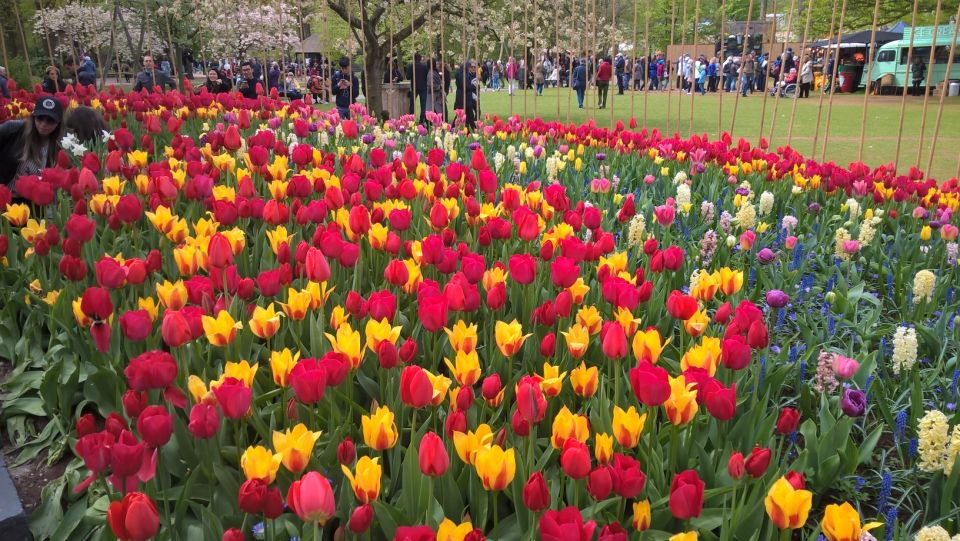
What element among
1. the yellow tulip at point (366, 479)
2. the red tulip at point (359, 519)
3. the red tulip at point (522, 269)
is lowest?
the red tulip at point (359, 519)

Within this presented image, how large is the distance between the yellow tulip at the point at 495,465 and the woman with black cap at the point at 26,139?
477cm

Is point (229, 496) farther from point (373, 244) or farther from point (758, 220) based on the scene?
point (758, 220)

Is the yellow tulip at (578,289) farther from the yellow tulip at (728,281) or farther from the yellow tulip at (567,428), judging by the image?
the yellow tulip at (567,428)

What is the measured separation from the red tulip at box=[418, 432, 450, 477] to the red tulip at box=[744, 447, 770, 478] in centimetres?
59

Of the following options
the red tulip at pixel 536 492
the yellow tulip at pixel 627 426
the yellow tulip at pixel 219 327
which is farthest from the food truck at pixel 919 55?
the red tulip at pixel 536 492

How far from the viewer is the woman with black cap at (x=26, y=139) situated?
16.9 feet

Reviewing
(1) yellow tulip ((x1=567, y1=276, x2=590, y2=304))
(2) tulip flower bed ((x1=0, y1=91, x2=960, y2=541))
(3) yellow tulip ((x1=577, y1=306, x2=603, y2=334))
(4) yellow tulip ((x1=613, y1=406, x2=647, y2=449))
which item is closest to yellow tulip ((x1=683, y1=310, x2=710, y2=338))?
(2) tulip flower bed ((x1=0, y1=91, x2=960, y2=541))

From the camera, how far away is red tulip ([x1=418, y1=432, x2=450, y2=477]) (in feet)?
4.74

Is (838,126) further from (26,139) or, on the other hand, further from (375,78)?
(26,139)

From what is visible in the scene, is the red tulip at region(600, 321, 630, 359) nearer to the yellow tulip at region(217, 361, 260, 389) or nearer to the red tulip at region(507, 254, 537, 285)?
the red tulip at region(507, 254, 537, 285)

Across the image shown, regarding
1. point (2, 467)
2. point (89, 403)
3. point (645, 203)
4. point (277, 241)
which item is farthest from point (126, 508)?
point (645, 203)

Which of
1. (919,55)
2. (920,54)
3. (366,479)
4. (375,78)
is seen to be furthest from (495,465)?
(920,54)

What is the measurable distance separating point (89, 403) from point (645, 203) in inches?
123

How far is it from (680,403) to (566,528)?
60 cm
